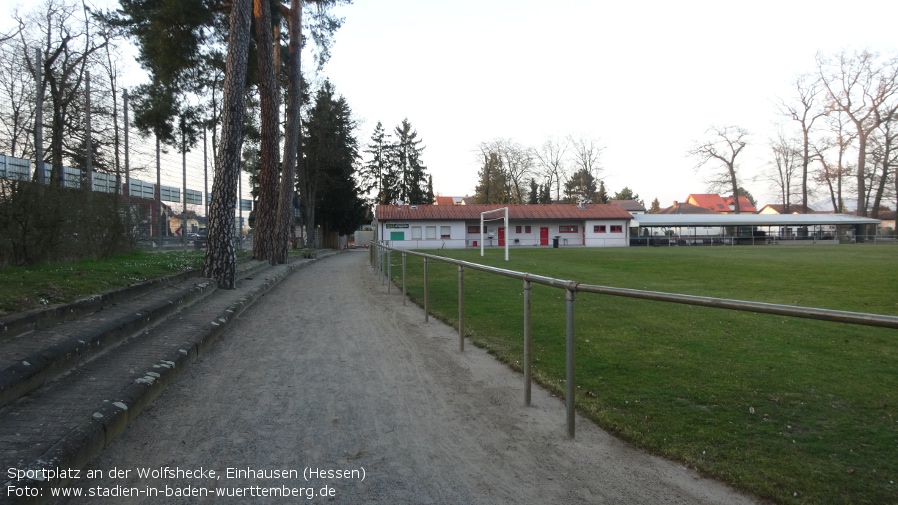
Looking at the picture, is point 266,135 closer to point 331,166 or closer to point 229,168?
point 229,168

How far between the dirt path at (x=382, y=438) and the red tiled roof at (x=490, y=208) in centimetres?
4370

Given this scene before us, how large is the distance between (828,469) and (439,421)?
2417 mm

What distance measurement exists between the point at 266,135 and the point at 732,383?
666 inches

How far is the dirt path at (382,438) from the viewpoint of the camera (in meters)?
2.97

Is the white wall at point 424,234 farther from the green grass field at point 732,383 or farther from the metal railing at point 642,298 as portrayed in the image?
the metal railing at point 642,298

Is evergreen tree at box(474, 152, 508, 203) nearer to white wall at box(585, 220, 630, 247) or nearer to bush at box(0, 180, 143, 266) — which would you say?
white wall at box(585, 220, 630, 247)

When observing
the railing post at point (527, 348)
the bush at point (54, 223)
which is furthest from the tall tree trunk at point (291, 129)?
the railing post at point (527, 348)

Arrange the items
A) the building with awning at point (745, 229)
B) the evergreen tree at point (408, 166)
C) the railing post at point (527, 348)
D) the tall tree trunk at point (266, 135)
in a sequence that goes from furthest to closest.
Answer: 1. the evergreen tree at point (408, 166)
2. the building with awning at point (745, 229)
3. the tall tree trunk at point (266, 135)
4. the railing post at point (527, 348)

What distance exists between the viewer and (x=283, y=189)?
23844mm

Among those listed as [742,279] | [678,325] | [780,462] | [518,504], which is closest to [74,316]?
[518,504]

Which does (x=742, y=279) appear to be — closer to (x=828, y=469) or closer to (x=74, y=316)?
(x=828, y=469)

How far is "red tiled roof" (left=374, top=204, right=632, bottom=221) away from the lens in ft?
164

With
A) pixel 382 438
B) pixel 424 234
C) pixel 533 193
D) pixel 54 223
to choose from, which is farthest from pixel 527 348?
pixel 533 193

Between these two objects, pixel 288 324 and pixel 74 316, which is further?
pixel 288 324
